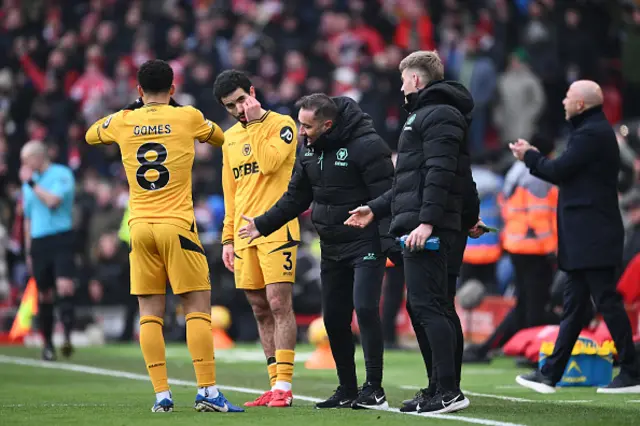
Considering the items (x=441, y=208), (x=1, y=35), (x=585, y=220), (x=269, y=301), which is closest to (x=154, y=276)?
(x=269, y=301)

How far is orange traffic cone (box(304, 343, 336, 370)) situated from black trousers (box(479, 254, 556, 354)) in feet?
5.28

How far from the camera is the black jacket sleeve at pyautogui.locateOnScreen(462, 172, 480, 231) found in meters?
9.52

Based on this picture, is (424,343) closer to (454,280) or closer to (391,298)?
(454,280)

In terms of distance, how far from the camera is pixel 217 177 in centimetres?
2284

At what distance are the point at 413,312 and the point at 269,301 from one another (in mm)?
1443

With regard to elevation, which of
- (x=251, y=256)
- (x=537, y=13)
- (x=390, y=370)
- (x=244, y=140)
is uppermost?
(x=537, y=13)

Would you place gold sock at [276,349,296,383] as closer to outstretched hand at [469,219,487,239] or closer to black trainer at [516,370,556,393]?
outstretched hand at [469,219,487,239]

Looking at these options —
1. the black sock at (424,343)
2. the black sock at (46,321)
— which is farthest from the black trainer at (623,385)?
the black sock at (46,321)

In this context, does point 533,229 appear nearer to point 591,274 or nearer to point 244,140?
point 591,274

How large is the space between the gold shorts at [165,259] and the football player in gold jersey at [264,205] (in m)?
0.96

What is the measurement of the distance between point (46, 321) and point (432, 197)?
28.2 ft

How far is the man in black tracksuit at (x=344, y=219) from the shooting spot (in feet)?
32.4

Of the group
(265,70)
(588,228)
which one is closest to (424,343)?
(588,228)

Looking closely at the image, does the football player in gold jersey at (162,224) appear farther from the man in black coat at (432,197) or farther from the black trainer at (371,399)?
the man in black coat at (432,197)
